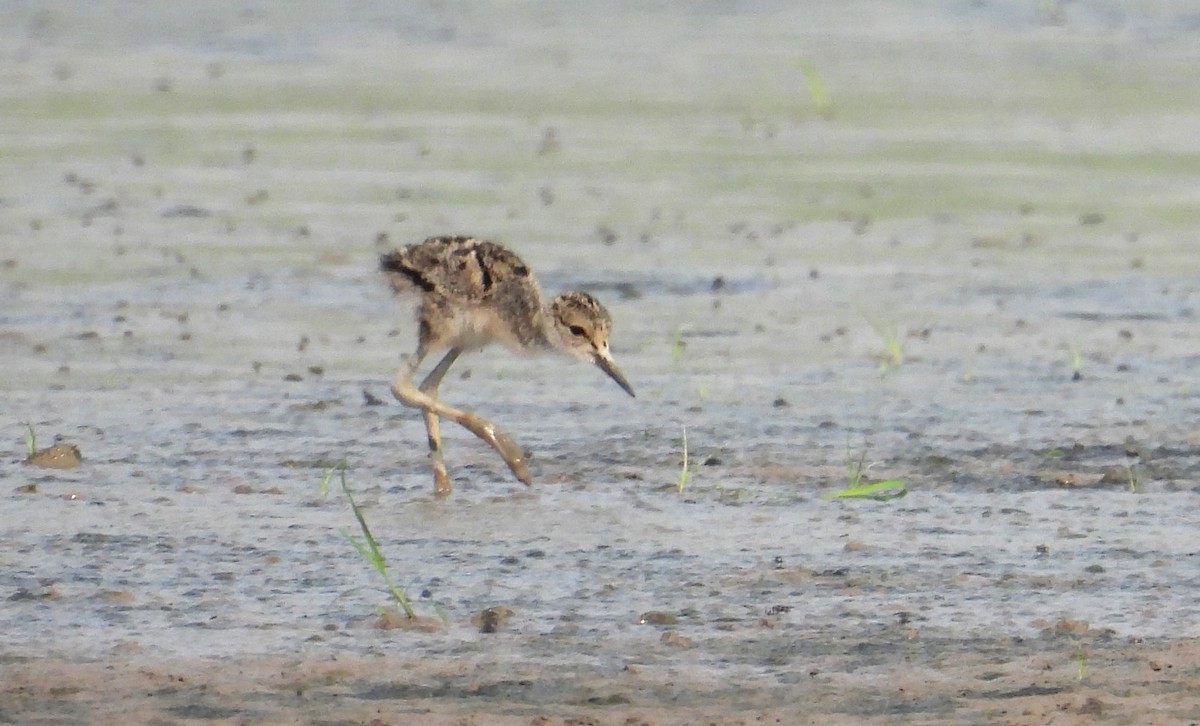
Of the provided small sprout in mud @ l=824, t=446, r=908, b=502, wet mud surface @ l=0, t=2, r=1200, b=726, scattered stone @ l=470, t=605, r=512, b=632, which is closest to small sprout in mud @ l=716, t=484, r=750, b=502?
wet mud surface @ l=0, t=2, r=1200, b=726

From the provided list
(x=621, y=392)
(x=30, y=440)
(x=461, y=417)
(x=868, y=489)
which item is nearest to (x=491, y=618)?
(x=868, y=489)

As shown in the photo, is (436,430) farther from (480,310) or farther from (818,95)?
(818,95)

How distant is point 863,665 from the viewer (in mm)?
5621

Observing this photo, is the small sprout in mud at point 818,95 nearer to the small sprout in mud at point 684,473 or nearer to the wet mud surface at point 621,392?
the wet mud surface at point 621,392

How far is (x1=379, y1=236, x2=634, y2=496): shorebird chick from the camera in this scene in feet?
26.5

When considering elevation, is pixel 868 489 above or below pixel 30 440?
below

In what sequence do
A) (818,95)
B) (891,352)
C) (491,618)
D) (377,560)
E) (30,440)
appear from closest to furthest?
(491,618) → (377,560) → (30,440) → (891,352) → (818,95)

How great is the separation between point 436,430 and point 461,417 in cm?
18

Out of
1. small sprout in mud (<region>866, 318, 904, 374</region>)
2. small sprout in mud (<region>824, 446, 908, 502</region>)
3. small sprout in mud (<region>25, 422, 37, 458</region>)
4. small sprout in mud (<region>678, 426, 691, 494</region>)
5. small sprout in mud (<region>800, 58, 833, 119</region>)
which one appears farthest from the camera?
small sprout in mud (<region>800, 58, 833, 119</region>)

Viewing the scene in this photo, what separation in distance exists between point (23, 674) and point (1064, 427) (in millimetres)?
3869

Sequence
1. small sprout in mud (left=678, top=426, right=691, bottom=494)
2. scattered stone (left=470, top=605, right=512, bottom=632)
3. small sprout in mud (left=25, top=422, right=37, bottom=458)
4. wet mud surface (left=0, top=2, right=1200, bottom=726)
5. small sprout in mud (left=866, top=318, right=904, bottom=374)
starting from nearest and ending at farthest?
wet mud surface (left=0, top=2, right=1200, bottom=726) < scattered stone (left=470, top=605, right=512, bottom=632) < small sprout in mud (left=678, top=426, right=691, bottom=494) < small sprout in mud (left=25, top=422, right=37, bottom=458) < small sprout in mud (left=866, top=318, right=904, bottom=374)

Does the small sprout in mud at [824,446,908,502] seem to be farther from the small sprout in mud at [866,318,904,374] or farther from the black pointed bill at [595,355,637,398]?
A: the small sprout in mud at [866,318,904,374]

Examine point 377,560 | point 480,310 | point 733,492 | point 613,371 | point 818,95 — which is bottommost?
point 733,492

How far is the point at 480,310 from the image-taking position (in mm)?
8141
